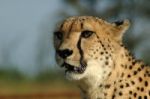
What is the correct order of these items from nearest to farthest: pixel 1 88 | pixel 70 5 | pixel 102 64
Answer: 1. pixel 102 64
2. pixel 1 88
3. pixel 70 5

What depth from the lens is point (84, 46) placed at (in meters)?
5.86

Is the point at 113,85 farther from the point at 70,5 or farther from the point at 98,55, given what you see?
the point at 70,5

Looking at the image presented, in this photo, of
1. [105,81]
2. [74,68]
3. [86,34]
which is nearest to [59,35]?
[86,34]

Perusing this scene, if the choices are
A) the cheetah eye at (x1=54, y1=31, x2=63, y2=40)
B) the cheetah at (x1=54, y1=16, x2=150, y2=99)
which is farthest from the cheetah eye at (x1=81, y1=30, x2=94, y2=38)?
the cheetah eye at (x1=54, y1=31, x2=63, y2=40)

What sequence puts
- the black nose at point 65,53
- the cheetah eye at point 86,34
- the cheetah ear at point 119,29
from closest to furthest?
the black nose at point 65,53, the cheetah eye at point 86,34, the cheetah ear at point 119,29

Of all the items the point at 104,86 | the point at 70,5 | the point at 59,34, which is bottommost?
the point at 104,86

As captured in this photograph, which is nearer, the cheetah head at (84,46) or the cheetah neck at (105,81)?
the cheetah head at (84,46)

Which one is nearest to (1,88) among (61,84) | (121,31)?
(61,84)

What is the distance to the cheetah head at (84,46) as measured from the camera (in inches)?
226

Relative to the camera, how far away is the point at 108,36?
6.02m

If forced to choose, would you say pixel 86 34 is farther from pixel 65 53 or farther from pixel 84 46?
pixel 65 53

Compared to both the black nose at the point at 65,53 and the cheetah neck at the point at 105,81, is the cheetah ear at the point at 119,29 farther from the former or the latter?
the black nose at the point at 65,53

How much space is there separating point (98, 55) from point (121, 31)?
1.18ft

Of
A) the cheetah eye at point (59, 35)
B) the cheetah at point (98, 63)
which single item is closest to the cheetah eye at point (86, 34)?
the cheetah at point (98, 63)
